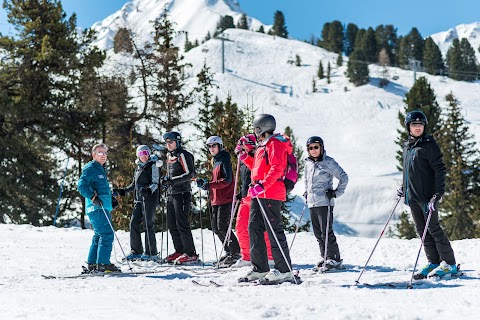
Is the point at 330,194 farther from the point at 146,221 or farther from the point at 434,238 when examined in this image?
the point at 146,221

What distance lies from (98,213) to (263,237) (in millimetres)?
2455

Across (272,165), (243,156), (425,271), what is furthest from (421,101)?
(272,165)

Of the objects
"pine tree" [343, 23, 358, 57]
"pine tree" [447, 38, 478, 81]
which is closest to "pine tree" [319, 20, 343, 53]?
"pine tree" [343, 23, 358, 57]

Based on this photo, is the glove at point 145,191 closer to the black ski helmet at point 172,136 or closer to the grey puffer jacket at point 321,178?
the black ski helmet at point 172,136

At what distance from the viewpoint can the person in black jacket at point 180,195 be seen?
8.09 meters

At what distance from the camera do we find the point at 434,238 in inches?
235

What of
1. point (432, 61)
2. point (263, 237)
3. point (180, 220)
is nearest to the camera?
point (263, 237)

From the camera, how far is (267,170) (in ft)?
18.9

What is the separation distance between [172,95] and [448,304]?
22.5 m

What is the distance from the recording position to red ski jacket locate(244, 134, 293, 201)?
5.62 meters

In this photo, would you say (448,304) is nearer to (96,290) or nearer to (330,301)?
(330,301)

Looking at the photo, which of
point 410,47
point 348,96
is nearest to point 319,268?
point 348,96

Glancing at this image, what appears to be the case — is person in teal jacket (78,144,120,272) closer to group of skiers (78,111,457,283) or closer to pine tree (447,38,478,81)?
group of skiers (78,111,457,283)

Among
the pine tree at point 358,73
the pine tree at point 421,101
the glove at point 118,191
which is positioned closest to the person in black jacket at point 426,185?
the glove at point 118,191
